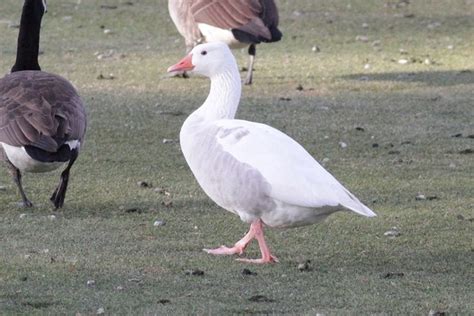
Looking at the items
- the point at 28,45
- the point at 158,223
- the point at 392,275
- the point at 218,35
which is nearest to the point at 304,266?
the point at 392,275

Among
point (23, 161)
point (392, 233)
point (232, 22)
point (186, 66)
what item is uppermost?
point (186, 66)

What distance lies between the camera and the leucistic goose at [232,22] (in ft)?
40.5

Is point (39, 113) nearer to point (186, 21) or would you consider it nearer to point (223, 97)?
point (223, 97)

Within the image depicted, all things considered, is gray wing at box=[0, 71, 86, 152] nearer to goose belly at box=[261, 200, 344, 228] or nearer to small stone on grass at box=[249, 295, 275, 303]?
goose belly at box=[261, 200, 344, 228]

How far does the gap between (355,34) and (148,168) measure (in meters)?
7.16

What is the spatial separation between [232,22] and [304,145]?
9.25ft

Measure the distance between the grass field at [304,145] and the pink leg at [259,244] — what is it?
4.5 inches

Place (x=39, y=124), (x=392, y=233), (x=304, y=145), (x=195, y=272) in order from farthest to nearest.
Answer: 1. (x=304, y=145)
2. (x=39, y=124)
3. (x=392, y=233)
4. (x=195, y=272)

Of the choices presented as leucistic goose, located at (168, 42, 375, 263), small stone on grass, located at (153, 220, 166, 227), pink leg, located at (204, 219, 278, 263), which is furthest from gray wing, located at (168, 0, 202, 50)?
pink leg, located at (204, 219, 278, 263)

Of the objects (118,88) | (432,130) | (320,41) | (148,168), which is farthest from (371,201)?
(320,41)

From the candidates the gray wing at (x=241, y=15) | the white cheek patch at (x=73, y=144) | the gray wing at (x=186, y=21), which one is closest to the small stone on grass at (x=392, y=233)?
the white cheek patch at (x=73, y=144)

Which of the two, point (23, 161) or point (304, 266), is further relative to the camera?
point (23, 161)

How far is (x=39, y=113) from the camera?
24.4 ft

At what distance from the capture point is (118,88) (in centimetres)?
1247
